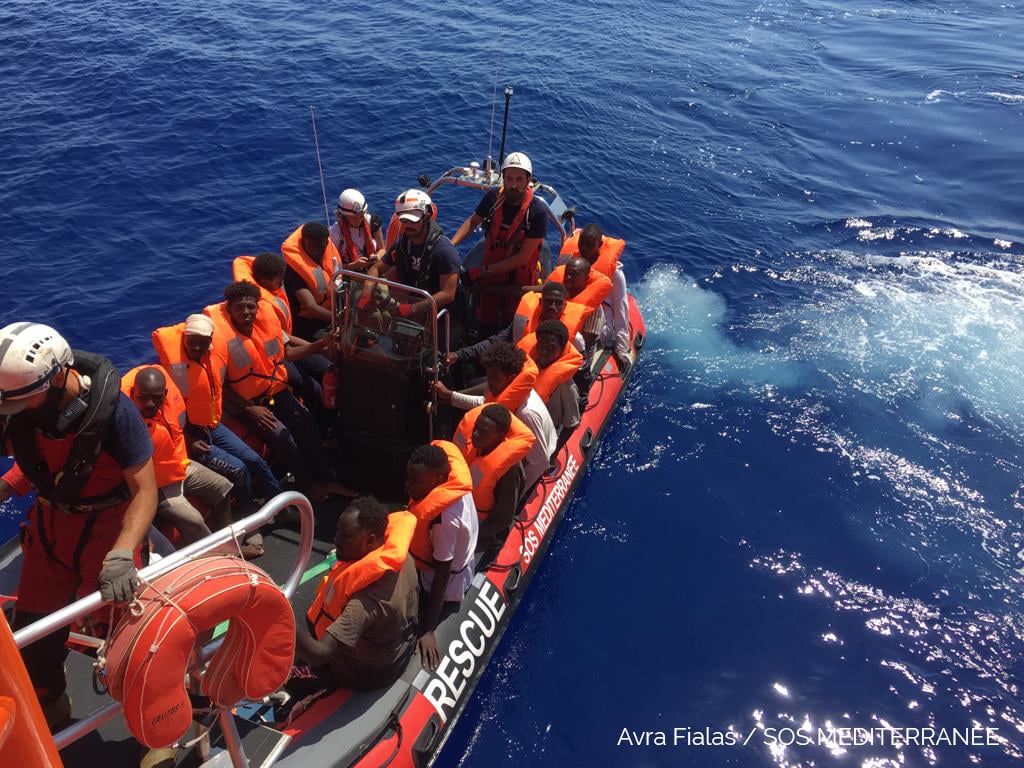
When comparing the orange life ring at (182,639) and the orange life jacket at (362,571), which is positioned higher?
the orange life ring at (182,639)

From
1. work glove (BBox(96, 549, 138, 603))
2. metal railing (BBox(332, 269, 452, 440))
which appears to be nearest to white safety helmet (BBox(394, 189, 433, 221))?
metal railing (BBox(332, 269, 452, 440))

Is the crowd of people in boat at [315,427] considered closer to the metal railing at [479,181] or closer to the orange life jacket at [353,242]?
the orange life jacket at [353,242]

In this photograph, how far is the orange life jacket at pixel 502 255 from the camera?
23.1ft

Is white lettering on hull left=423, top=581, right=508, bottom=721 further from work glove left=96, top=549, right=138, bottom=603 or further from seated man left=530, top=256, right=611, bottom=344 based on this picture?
seated man left=530, top=256, right=611, bottom=344

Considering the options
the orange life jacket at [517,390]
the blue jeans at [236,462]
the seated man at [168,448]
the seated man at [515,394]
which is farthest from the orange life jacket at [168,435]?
the orange life jacket at [517,390]

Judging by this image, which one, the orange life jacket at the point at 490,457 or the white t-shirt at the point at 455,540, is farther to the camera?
the orange life jacket at the point at 490,457

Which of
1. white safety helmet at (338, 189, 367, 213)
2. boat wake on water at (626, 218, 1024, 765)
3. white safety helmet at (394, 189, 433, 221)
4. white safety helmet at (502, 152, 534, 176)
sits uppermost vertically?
white safety helmet at (502, 152, 534, 176)

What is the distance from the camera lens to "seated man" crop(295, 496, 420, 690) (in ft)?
12.2

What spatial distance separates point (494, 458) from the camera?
15.9 feet

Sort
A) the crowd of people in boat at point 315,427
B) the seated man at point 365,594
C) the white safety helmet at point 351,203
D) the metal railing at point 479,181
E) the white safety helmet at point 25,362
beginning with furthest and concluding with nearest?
1. the metal railing at point 479,181
2. the white safety helmet at point 351,203
3. the seated man at point 365,594
4. the crowd of people in boat at point 315,427
5. the white safety helmet at point 25,362

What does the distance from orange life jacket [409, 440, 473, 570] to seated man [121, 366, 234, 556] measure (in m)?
1.29

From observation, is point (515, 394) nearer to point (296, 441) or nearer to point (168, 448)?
point (296, 441)

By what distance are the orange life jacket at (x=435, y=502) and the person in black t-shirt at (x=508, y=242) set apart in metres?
3.09

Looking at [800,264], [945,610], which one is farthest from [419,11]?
[945,610]
